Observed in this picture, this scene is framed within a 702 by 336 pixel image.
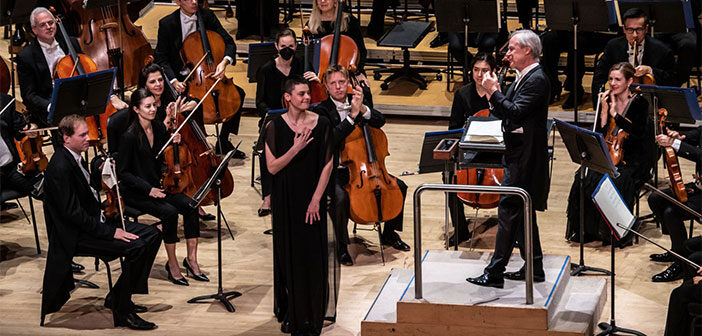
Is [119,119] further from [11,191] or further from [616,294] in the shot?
[616,294]

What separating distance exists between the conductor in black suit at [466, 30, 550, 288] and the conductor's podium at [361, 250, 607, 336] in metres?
0.20

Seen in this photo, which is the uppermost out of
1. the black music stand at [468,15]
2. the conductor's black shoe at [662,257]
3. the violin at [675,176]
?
the black music stand at [468,15]

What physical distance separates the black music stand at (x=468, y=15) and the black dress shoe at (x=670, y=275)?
8.20ft

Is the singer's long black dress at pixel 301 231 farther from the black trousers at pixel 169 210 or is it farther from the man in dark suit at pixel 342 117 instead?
the black trousers at pixel 169 210

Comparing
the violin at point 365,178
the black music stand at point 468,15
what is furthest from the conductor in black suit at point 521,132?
the black music stand at point 468,15

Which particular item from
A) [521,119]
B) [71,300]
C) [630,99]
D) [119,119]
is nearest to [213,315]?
[71,300]

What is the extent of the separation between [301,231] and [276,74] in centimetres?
191

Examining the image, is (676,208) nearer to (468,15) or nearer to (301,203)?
(301,203)

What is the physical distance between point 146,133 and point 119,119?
33 cm

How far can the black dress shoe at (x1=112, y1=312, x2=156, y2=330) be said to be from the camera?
16.9 ft

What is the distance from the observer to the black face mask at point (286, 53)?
652cm

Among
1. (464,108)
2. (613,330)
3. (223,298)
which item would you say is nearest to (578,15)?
(464,108)

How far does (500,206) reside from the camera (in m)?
4.77

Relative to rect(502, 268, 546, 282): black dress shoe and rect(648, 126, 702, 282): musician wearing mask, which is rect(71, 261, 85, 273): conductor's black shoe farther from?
rect(648, 126, 702, 282): musician wearing mask
